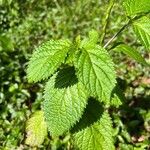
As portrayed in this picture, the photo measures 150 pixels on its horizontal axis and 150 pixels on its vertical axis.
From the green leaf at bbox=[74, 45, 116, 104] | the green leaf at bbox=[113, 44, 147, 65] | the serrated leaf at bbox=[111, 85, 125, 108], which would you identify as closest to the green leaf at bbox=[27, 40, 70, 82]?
the green leaf at bbox=[74, 45, 116, 104]

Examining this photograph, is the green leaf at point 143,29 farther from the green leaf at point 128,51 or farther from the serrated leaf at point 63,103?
the serrated leaf at point 63,103

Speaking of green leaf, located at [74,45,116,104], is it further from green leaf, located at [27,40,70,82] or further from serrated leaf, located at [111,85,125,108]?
serrated leaf, located at [111,85,125,108]

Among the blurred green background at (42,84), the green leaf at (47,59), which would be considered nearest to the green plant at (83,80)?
the green leaf at (47,59)

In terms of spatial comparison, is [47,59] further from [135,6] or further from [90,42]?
[135,6]

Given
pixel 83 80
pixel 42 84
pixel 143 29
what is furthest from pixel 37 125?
pixel 42 84

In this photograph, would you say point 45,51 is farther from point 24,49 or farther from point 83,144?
point 24,49

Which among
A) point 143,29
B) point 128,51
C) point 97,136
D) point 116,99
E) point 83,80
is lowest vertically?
point 97,136
